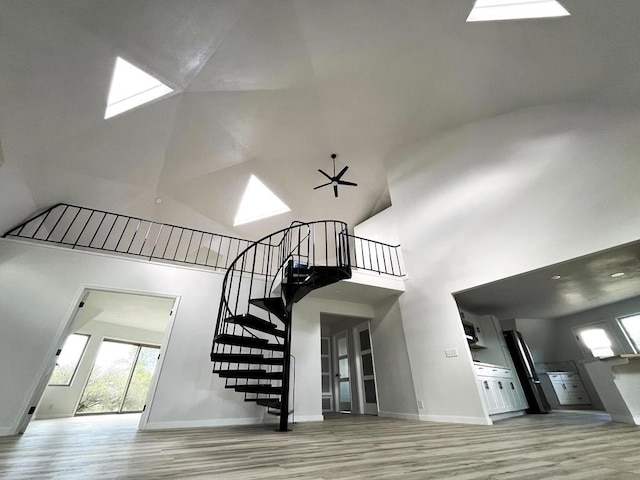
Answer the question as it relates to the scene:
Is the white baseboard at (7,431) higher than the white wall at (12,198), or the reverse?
the white wall at (12,198)

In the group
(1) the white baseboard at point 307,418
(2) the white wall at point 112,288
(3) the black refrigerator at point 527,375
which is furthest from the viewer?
(3) the black refrigerator at point 527,375

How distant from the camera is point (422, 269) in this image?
496cm

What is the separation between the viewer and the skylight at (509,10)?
11.0 ft

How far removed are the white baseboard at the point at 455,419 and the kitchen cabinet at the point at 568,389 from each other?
428 cm

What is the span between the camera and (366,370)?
5.87 meters

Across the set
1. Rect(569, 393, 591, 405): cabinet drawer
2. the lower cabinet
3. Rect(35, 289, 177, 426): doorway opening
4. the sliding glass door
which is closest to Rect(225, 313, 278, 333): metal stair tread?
Rect(35, 289, 177, 426): doorway opening

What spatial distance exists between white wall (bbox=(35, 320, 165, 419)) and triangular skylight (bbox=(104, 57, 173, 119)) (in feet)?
15.2

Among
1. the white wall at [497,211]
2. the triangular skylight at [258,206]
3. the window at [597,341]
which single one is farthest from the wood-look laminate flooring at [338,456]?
the triangular skylight at [258,206]

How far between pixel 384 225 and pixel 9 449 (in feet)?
22.9

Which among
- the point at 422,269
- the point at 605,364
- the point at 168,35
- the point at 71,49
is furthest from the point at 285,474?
Result: the point at 168,35

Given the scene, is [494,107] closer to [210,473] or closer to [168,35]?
[168,35]

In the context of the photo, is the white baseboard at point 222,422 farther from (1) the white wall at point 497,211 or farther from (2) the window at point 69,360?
(2) the window at point 69,360

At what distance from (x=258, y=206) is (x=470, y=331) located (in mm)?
5925

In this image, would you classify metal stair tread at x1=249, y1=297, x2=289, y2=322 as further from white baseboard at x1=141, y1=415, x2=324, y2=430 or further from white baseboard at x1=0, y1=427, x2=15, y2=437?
white baseboard at x1=0, y1=427, x2=15, y2=437
